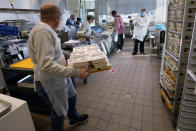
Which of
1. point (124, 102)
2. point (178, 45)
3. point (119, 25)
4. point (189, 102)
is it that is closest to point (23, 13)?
point (119, 25)

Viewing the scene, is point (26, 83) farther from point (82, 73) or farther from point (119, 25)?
point (119, 25)

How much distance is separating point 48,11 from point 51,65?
46 centimetres

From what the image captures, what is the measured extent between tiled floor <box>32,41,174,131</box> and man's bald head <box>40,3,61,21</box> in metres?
1.44

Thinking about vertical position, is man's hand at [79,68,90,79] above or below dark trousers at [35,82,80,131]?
above

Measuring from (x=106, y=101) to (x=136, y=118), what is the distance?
1.95ft

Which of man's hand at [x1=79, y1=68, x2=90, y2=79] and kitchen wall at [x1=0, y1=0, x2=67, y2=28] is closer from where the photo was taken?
man's hand at [x1=79, y1=68, x2=90, y2=79]

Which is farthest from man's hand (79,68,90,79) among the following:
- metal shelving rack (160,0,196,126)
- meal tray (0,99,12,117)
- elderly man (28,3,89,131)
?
metal shelving rack (160,0,196,126)

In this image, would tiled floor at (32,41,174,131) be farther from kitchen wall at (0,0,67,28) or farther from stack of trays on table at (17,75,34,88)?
kitchen wall at (0,0,67,28)

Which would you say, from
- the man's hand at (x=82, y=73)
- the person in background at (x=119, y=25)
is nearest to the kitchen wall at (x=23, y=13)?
the person in background at (x=119, y=25)

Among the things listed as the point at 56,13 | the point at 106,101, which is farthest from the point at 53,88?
the point at 106,101

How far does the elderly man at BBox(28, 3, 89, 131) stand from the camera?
3.40ft

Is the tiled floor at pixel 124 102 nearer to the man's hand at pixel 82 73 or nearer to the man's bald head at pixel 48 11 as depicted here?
the man's hand at pixel 82 73

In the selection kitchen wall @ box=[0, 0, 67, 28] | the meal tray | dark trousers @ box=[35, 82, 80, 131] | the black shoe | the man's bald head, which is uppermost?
kitchen wall @ box=[0, 0, 67, 28]

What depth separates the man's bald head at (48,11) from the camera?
3.64ft
